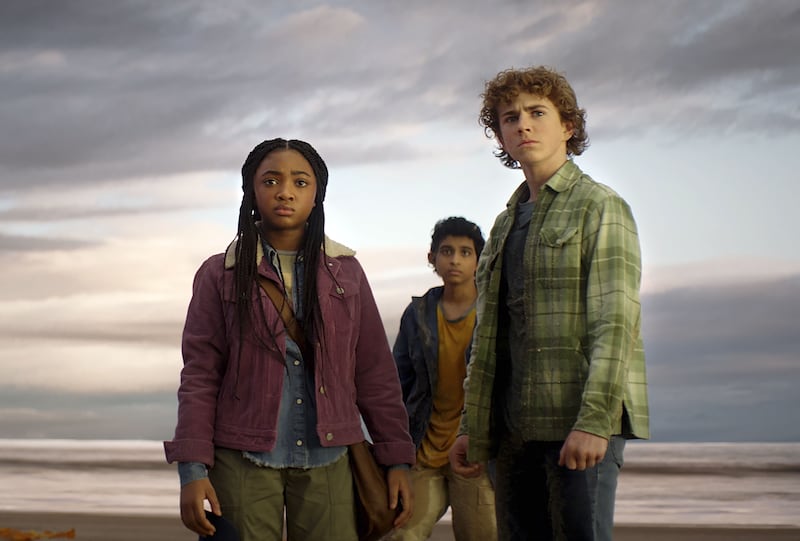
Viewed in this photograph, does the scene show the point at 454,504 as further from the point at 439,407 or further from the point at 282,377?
the point at 282,377

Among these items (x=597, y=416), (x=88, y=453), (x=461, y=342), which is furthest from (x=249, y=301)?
(x=88, y=453)

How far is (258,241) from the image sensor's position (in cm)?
310

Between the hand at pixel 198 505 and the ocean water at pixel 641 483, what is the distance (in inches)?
240

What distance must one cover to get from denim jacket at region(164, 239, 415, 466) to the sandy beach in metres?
4.34

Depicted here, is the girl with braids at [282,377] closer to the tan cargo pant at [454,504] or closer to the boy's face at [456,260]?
the tan cargo pant at [454,504]

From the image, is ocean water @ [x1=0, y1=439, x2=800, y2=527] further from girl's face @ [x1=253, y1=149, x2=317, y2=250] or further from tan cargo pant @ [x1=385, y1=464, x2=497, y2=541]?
girl's face @ [x1=253, y1=149, x2=317, y2=250]

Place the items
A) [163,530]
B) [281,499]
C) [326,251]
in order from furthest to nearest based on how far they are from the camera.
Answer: [163,530] → [326,251] → [281,499]

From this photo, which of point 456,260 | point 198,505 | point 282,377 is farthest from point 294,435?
point 456,260

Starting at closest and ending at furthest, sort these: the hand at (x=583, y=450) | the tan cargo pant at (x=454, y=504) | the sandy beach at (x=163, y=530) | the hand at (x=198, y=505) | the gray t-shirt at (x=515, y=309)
Answer: the hand at (x=583, y=450) → the hand at (x=198, y=505) → the gray t-shirt at (x=515, y=309) → the tan cargo pant at (x=454, y=504) → the sandy beach at (x=163, y=530)

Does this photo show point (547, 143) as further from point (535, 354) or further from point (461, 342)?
point (461, 342)

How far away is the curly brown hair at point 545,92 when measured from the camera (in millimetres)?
3125

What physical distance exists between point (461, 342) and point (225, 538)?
7.31ft

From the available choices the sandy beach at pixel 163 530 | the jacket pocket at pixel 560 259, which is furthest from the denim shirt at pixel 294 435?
the sandy beach at pixel 163 530

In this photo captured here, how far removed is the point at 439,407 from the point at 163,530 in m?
3.83
